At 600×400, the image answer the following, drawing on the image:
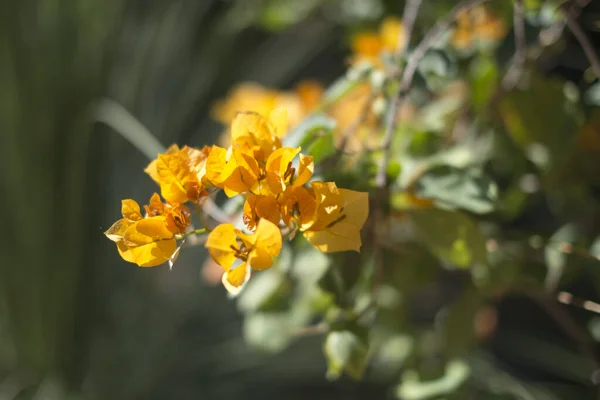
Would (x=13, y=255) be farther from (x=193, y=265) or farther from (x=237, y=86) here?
(x=237, y=86)

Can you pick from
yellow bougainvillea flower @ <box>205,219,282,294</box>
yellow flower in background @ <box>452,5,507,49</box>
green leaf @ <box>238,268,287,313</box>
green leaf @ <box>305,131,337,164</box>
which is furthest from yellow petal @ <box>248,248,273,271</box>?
yellow flower in background @ <box>452,5,507,49</box>

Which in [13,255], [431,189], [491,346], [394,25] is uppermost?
[394,25]

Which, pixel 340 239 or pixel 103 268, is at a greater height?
pixel 340 239

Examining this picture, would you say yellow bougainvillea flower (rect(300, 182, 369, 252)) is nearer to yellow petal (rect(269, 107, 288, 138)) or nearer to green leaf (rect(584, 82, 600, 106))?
yellow petal (rect(269, 107, 288, 138))

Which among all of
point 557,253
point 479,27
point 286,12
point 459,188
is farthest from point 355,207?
point 286,12

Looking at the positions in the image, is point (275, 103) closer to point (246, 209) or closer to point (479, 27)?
point (479, 27)

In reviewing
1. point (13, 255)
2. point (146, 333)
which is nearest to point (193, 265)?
point (146, 333)
